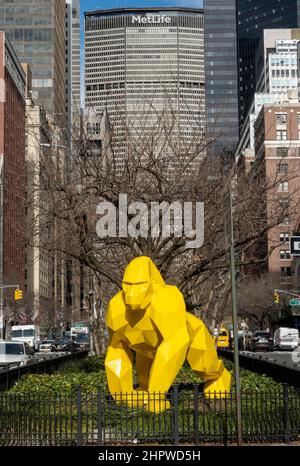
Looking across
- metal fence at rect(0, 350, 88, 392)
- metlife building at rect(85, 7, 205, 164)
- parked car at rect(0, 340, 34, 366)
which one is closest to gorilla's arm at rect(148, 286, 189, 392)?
metal fence at rect(0, 350, 88, 392)

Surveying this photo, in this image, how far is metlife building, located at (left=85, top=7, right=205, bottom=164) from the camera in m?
25.8

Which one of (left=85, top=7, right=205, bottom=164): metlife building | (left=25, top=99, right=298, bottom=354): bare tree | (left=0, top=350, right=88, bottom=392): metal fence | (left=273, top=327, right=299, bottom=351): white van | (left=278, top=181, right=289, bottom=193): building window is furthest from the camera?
(left=273, top=327, right=299, bottom=351): white van

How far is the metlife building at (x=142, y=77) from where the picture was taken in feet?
84.6

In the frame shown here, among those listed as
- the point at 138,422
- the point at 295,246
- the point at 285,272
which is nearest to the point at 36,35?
the point at 285,272

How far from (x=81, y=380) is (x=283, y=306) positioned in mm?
65130

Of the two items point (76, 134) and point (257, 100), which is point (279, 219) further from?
point (257, 100)

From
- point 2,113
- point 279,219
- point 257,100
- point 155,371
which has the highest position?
point 257,100

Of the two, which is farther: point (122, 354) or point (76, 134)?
point (76, 134)

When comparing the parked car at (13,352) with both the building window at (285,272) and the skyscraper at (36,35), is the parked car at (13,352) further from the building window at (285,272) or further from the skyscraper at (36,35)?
the skyscraper at (36,35)

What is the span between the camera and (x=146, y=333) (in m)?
13.7

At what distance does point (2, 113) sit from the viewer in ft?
306

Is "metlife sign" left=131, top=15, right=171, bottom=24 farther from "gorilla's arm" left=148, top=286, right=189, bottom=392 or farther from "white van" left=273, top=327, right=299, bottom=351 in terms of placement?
"gorilla's arm" left=148, top=286, right=189, bottom=392

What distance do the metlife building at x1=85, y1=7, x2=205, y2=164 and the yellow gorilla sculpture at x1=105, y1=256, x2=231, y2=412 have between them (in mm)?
9037
